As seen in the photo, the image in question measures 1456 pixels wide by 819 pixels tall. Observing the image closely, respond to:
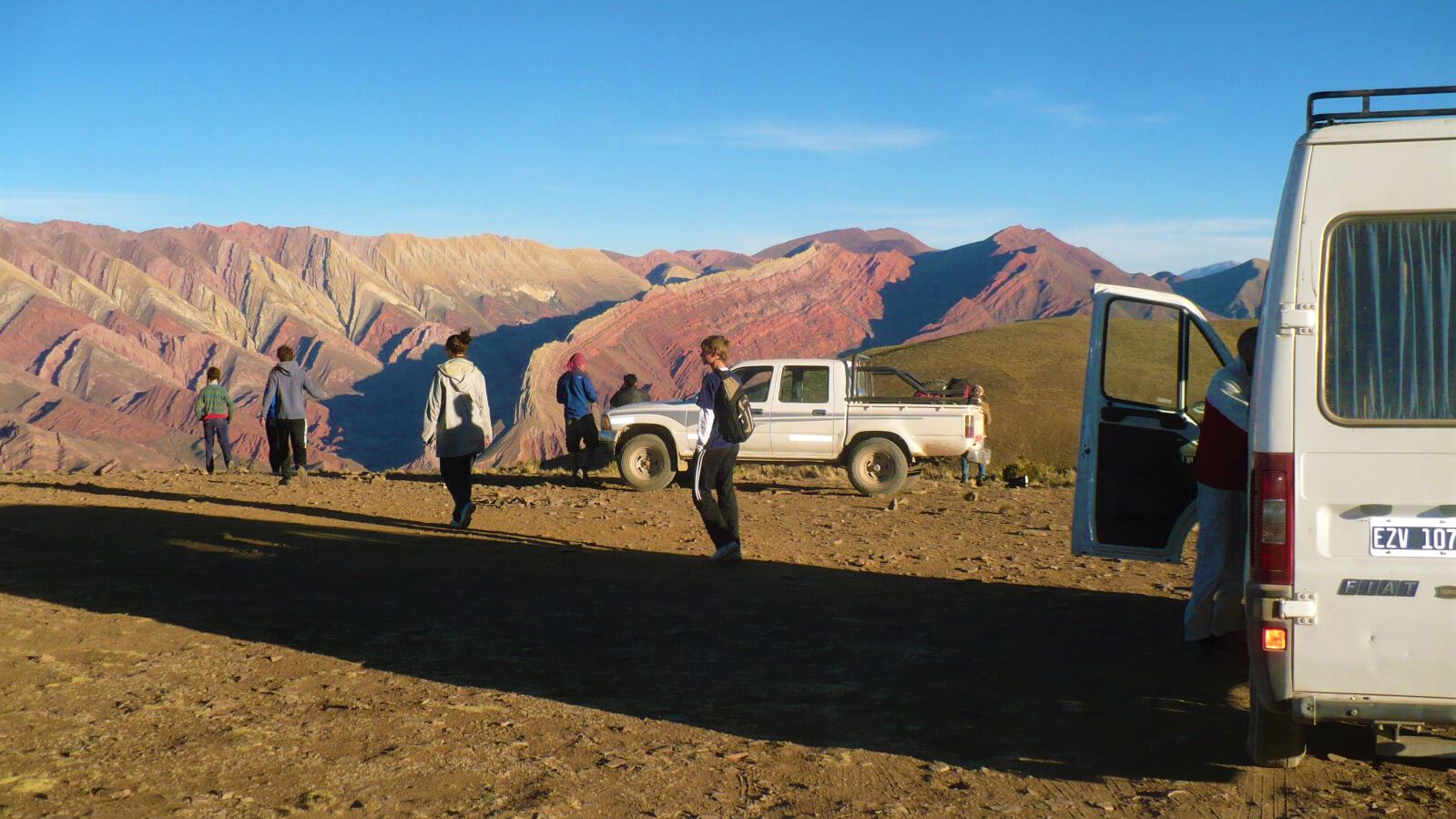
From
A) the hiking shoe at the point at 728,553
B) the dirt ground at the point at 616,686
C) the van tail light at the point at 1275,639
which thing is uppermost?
the van tail light at the point at 1275,639

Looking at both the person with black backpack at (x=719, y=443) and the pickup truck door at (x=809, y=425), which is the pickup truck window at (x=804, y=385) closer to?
the pickup truck door at (x=809, y=425)

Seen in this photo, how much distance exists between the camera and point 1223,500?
6.05 metres

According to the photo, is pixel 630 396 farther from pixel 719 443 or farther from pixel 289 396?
pixel 719 443

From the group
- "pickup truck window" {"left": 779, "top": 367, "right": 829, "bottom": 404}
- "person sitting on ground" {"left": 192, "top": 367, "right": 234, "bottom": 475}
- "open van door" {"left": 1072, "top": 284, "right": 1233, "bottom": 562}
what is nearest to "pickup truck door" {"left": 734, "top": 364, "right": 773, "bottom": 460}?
"pickup truck window" {"left": 779, "top": 367, "right": 829, "bottom": 404}

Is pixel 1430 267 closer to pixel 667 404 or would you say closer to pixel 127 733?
pixel 127 733

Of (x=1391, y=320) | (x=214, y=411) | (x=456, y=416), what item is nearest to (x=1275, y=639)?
(x=1391, y=320)

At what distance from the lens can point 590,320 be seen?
16738 centimetres

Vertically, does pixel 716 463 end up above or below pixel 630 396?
below

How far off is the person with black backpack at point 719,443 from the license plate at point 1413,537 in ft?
20.5

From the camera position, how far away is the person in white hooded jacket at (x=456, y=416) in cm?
1217

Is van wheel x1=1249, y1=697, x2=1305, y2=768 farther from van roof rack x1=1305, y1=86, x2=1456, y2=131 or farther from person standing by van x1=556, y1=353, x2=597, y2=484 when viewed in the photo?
person standing by van x1=556, y1=353, x2=597, y2=484

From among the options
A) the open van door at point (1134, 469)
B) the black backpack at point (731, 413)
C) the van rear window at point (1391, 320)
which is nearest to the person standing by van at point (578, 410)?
the black backpack at point (731, 413)

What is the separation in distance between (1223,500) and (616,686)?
10.1 ft

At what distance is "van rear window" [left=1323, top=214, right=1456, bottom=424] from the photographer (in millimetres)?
4508
